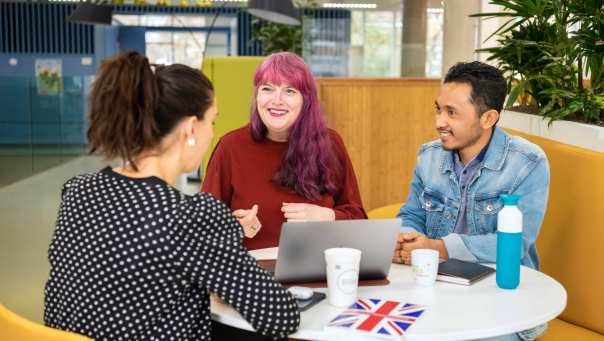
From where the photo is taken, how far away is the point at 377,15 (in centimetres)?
775

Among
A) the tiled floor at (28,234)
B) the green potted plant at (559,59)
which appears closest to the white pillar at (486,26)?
the green potted plant at (559,59)

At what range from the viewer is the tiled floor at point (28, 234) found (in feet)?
15.6

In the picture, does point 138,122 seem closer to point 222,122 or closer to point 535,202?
point 535,202

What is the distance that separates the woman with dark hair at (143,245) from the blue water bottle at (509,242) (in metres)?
0.62

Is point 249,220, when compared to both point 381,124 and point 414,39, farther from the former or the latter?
point 414,39

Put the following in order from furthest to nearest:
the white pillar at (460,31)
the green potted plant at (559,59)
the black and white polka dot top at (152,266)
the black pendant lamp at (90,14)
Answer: the black pendant lamp at (90,14)
the white pillar at (460,31)
the green potted plant at (559,59)
the black and white polka dot top at (152,266)

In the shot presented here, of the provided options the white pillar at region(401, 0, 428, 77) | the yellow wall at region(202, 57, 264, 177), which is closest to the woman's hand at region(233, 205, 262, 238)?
the yellow wall at region(202, 57, 264, 177)

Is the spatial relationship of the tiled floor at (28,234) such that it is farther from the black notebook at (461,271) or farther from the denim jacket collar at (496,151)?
the black notebook at (461,271)

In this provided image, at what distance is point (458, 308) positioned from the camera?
177 centimetres

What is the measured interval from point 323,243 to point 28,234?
5.46m

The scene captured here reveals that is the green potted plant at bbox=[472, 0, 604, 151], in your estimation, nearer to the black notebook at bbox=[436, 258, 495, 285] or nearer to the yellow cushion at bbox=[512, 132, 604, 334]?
the yellow cushion at bbox=[512, 132, 604, 334]

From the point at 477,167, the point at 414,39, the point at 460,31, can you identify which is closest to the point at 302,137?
the point at 477,167

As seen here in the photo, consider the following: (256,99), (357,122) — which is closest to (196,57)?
(357,122)

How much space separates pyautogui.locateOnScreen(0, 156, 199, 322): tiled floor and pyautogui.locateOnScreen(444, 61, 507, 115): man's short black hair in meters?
2.53
